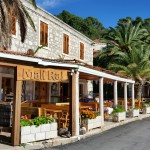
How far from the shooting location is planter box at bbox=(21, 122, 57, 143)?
949cm

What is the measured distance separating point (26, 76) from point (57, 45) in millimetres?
11886

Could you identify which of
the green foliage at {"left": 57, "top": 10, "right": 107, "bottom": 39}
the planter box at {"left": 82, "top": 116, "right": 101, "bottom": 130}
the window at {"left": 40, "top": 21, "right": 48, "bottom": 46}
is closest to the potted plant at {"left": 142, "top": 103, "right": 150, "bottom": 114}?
the window at {"left": 40, "top": 21, "right": 48, "bottom": 46}

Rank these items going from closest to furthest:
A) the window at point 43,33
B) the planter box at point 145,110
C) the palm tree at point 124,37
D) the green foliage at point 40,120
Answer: the green foliage at point 40,120, the window at point 43,33, the planter box at point 145,110, the palm tree at point 124,37

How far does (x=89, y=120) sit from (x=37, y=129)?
3.16 meters

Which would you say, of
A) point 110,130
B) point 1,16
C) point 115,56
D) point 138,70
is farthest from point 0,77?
point 115,56

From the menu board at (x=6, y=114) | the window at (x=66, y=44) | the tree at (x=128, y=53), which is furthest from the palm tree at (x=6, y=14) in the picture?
the tree at (x=128, y=53)

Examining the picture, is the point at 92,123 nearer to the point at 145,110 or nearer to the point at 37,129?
the point at 37,129

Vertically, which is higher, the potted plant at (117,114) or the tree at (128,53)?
the tree at (128,53)

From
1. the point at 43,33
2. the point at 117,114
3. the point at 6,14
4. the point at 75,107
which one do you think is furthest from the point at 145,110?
the point at 6,14

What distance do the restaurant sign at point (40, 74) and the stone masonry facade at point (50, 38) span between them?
248 inches

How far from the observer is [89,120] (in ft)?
41.0

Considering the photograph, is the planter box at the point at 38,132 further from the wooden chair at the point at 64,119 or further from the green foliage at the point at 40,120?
the wooden chair at the point at 64,119

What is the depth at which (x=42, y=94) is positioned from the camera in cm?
1973

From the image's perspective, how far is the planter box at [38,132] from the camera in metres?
9.49
